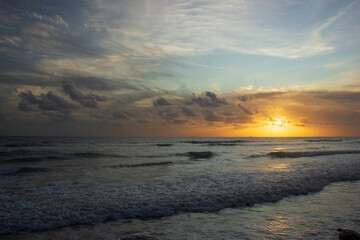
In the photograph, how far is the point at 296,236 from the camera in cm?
609

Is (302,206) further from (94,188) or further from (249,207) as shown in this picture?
(94,188)

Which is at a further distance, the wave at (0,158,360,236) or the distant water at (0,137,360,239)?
the wave at (0,158,360,236)

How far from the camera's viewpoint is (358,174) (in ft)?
53.4

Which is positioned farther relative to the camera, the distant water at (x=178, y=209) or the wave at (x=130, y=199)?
the wave at (x=130, y=199)

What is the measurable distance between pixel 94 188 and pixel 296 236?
31.9 ft

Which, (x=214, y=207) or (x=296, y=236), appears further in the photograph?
(x=214, y=207)

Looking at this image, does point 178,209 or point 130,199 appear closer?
point 178,209

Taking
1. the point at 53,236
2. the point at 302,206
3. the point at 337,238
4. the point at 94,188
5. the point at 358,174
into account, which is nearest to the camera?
the point at 337,238

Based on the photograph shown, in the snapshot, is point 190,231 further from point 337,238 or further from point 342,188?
point 342,188

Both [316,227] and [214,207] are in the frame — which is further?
[214,207]

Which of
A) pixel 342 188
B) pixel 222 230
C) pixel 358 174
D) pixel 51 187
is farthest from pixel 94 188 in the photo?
pixel 358 174

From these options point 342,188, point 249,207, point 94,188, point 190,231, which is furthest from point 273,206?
point 94,188

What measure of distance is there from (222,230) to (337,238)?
3.05 metres

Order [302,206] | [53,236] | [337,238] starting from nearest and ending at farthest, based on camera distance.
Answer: [337,238], [53,236], [302,206]
